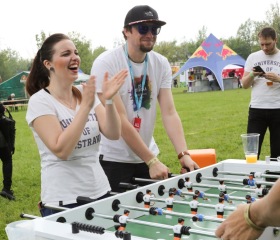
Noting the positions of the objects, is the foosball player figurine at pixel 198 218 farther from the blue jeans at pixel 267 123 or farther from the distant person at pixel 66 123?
the blue jeans at pixel 267 123

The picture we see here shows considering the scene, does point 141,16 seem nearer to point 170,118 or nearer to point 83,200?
point 170,118

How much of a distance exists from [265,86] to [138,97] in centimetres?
278

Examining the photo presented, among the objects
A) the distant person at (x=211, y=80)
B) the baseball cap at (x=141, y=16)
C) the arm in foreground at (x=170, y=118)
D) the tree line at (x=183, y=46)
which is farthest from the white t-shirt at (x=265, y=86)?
the tree line at (x=183, y=46)

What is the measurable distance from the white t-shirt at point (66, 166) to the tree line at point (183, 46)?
4075cm

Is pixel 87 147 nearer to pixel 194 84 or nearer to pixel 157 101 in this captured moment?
pixel 157 101

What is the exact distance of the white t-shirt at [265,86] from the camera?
5848 millimetres

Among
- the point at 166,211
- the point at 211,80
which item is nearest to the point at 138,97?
the point at 166,211

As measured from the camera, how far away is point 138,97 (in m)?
3.69

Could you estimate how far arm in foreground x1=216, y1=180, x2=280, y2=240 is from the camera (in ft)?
5.15

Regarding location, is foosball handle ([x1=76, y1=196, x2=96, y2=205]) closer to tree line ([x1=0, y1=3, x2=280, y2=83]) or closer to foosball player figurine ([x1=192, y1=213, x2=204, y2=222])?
foosball player figurine ([x1=192, y1=213, x2=204, y2=222])

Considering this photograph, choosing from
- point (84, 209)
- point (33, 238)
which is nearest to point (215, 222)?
point (84, 209)

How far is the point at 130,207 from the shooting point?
2467mm

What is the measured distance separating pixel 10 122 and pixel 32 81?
3.38 meters

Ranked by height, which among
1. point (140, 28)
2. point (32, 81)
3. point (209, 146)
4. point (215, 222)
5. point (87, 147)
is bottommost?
point (209, 146)
